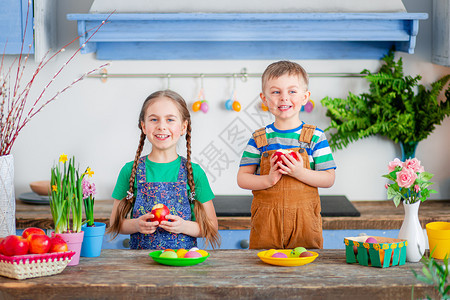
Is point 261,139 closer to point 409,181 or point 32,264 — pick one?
point 409,181

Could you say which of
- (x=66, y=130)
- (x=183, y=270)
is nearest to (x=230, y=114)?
(x=66, y=130)

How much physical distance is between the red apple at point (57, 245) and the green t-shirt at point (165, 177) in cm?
50

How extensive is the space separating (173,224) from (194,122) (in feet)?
4.72

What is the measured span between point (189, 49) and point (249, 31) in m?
0.46

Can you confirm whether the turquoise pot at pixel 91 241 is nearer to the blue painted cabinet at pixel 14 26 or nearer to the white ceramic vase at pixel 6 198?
the white ceramic vase at pixel 6 198

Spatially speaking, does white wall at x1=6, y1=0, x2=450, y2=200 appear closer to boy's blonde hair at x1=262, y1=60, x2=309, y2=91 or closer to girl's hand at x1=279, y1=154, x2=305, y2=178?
boy's blonde hair at x1=262, y1=60, x2=309, y2=91

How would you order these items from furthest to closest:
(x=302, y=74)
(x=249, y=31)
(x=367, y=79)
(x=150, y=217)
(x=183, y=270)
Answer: (x=367, y=79), (x=249, y=31), (x=302, y=74), (x=150, y=217), (x=183, y=270)

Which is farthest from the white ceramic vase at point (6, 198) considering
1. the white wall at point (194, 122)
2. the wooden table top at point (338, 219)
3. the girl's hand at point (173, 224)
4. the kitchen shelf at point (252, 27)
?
the white wall at point (194, 122)

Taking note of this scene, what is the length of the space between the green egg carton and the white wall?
161cm

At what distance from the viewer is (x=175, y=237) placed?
2074 mm

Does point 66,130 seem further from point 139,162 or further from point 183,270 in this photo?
point 183,270

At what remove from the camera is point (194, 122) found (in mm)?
3299

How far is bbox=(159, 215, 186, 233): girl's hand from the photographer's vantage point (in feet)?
6.23

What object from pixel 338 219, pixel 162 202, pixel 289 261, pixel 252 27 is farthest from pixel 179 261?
pixel 252 27
